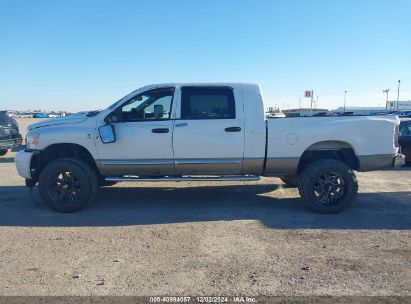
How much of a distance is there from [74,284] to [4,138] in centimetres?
1182

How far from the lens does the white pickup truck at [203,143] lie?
6797 mm

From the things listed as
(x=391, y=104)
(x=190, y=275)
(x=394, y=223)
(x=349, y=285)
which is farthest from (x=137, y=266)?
(x=391, y=104)

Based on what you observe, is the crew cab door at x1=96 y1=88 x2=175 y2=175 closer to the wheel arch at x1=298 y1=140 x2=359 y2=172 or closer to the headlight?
the headlight

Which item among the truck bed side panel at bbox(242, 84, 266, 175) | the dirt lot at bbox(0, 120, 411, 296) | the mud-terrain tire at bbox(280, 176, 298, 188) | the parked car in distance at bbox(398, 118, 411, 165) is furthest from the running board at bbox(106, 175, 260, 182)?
the parked car in distance at bbox(398, 118, 411, 165)

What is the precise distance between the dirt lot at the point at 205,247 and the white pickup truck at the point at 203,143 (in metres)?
0.52

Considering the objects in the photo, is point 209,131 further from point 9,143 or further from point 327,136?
point 9,143

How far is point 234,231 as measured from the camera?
573 cm

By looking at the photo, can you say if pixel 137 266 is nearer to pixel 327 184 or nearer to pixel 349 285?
pixel 349 285

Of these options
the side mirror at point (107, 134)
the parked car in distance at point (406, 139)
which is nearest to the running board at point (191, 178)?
the side mirror at point (107, 134)

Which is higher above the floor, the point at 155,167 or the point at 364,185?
the point at 155,167

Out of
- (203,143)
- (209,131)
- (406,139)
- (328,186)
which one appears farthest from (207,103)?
(406,139)

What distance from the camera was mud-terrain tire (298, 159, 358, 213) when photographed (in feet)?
22.1

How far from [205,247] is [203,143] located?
7.20 ft

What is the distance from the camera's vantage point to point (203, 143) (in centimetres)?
682
